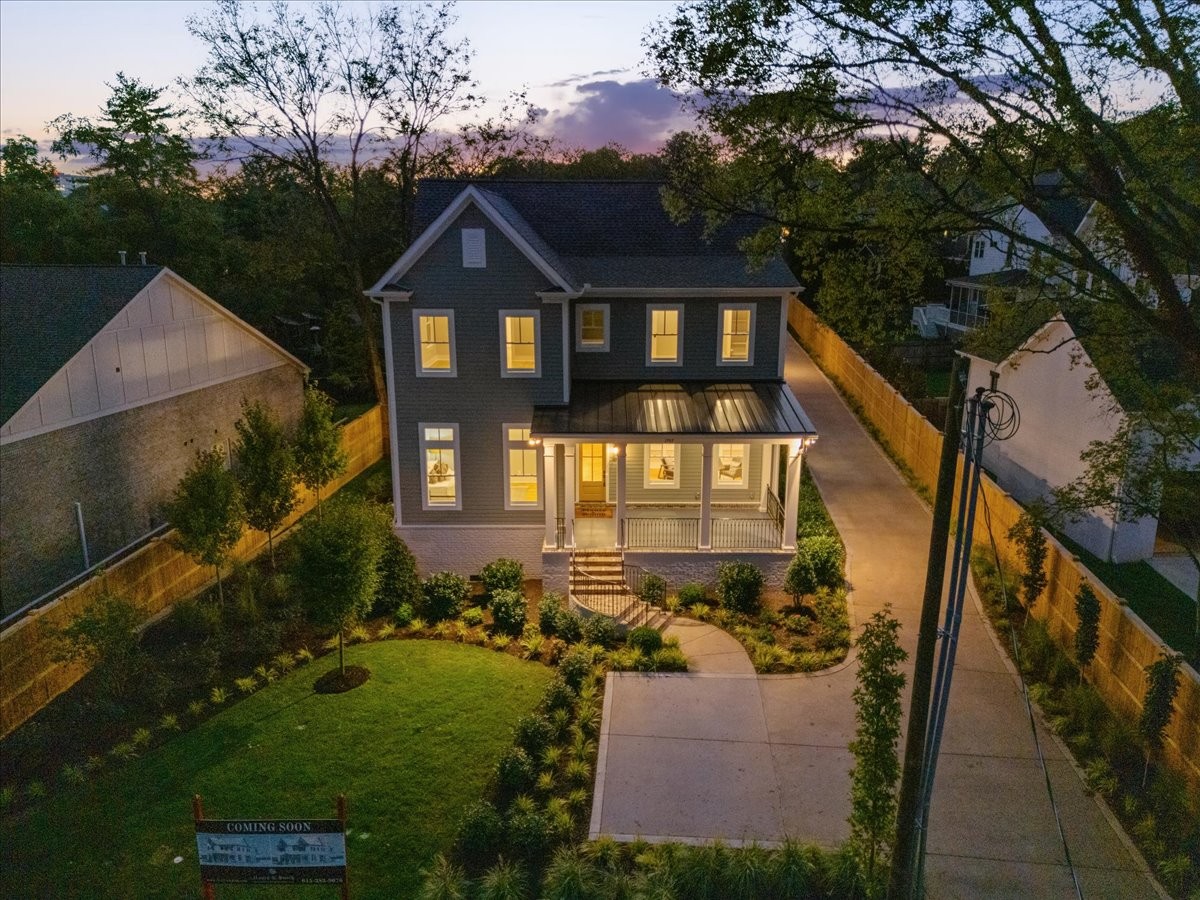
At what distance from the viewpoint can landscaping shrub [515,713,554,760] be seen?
43.3ft

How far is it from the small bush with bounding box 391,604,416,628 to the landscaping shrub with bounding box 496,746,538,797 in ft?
21.3

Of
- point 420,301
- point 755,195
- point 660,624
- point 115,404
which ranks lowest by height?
point 660,624

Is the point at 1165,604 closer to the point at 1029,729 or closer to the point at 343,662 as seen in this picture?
the point at 1029,729

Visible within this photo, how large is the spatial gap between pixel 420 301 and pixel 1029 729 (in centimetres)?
1552

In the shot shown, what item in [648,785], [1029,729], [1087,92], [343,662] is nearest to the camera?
[1087,92]

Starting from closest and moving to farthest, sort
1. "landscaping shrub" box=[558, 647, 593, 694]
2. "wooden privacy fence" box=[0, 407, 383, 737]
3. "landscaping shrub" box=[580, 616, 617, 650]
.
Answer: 1. "wooden privacy fence" box=[0, 407, 383, 737]
2. "landscaping shrub" box=[558, 647, 593, 694]
3. "landscaping shrub" box=[580, 616, 617, 650]

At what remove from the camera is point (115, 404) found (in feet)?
67.8

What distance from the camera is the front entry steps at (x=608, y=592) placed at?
18.1m

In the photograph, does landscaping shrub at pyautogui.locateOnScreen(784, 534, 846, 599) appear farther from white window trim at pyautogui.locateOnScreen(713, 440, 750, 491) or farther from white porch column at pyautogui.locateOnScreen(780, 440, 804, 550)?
white window trim at pyautogui.locateOnScreen(713, 440, 750, 491)

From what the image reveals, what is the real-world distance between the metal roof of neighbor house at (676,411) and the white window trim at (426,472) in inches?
86.3

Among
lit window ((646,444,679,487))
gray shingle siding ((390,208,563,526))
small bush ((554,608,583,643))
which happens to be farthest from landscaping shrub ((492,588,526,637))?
lit window ((646,444,679,487))

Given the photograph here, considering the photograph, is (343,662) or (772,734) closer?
(772,734)

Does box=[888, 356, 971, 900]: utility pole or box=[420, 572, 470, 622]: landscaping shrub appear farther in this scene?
box=[420, 572, 470, 622]: landscaping shrub

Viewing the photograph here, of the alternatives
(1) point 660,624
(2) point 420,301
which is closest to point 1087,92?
(1) point 660,624
